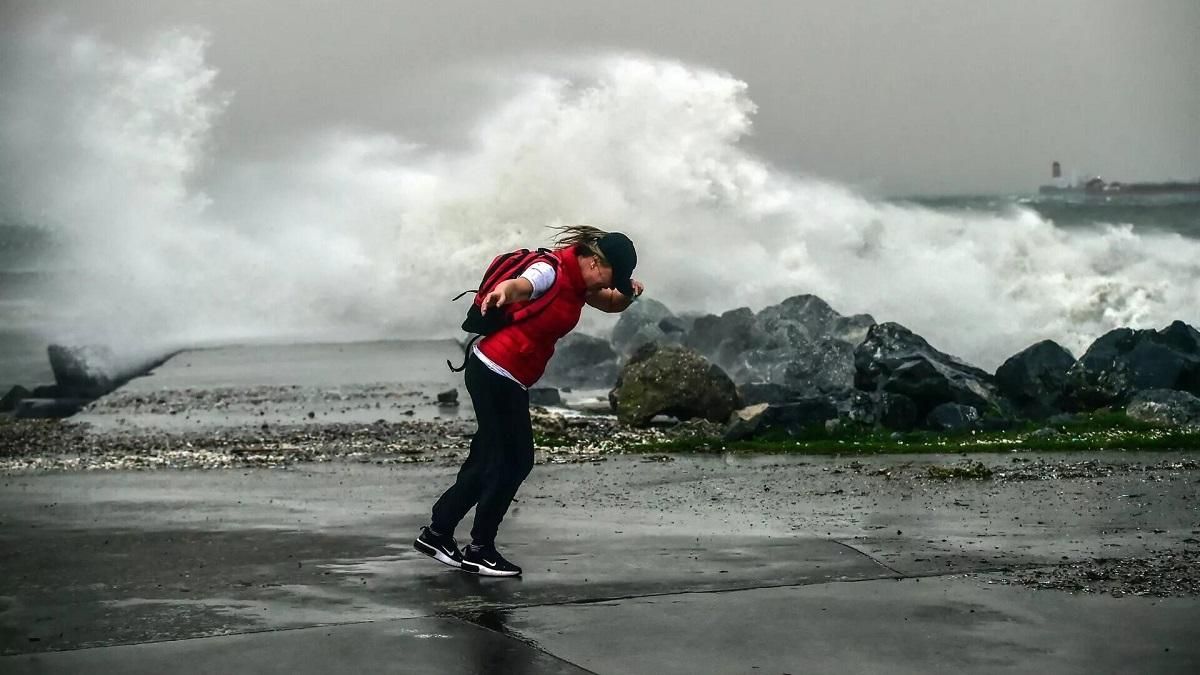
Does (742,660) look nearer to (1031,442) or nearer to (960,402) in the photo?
(1031,442)

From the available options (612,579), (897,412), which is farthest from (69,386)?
(612,579)

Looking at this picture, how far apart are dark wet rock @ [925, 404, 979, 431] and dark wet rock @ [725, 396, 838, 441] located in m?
0.79

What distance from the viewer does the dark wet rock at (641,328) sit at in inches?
863

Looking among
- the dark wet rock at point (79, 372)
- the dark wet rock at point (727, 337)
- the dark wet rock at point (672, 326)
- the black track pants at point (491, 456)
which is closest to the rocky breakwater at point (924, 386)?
the dark wet rock at point (727, 337)

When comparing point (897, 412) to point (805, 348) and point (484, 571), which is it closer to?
point (805, 348)

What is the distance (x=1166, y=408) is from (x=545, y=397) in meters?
5.92

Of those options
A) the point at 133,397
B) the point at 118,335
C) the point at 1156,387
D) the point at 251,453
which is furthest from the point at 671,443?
the point at 118,335

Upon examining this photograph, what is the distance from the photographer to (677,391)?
14.0 m

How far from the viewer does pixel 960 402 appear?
13344 millimetres

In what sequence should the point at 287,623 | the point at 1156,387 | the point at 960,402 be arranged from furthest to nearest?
the point at 1156,387, the point at 960,402, the point at 287,623

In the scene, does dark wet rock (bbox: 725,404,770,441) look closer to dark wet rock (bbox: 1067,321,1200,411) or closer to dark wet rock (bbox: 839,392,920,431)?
dark wet rock (bbox: 839,392,920,431)

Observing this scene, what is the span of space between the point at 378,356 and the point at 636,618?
1731cm

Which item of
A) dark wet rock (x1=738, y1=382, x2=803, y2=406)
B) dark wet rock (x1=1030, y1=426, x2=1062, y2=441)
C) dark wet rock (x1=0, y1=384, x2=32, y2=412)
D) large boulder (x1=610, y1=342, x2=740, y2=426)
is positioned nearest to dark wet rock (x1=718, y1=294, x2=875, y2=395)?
dark wet rock (x1=738, y1=382, x2=803, y2=406)

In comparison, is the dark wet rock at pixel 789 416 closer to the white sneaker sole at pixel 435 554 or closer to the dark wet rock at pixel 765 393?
the dark wet rock at pixel 765 393
